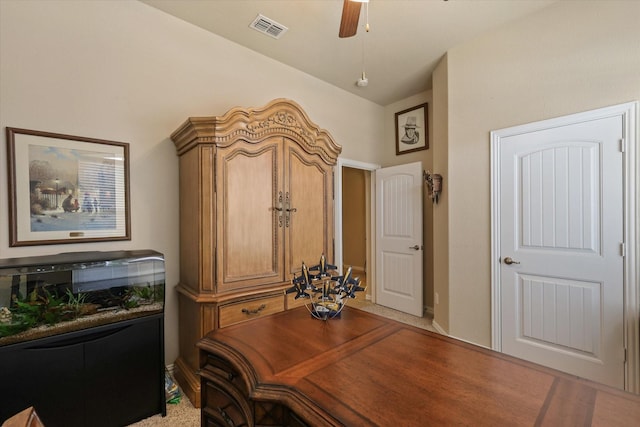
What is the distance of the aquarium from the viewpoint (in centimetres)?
152

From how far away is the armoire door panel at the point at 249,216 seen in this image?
211 centimetres

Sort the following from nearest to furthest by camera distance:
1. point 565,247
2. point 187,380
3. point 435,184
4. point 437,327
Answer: point 187,380 < point 565,247 < point 435,184 < point 437,327

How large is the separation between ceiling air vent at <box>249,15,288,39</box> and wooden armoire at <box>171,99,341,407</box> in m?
0.83

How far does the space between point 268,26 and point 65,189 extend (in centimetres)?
211

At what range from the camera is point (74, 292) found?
5.57ft

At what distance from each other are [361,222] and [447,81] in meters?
3.83

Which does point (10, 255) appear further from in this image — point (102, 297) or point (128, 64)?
point (128, 64)

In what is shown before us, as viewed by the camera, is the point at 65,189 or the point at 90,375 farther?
the point at 65,189

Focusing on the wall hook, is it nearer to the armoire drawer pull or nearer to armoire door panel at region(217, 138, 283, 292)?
armoire door panel at region(217, 138, 283, 292)

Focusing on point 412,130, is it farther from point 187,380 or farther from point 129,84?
point 187,380

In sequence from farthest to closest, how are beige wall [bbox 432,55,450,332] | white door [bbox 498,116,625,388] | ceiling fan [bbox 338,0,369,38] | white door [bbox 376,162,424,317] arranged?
1. white door [bbox 376,162,424,317]
2. beige wall [bbox 432,55,450,332]
3. white door [bbox 498,116,625,388]
4. ceiling fan [bbox 338,0,369,38]

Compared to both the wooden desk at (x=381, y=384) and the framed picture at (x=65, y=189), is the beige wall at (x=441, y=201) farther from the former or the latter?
the framed picture at (x=65, y=189)

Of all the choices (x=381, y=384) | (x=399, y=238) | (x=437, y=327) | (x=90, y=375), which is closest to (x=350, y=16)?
(x=381, y=384)

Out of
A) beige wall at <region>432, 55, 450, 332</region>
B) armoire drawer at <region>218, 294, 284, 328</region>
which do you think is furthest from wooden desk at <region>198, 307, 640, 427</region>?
beige wall at <region>432, 55, 450, 332</region>
